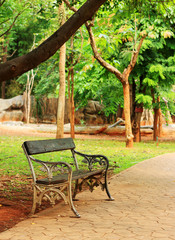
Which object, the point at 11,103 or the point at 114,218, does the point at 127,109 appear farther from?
the point at 11,103

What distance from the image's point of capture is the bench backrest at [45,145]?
18.3 ft

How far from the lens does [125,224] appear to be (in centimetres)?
490

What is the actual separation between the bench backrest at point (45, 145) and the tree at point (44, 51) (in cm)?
116

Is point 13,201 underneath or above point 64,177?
underneath

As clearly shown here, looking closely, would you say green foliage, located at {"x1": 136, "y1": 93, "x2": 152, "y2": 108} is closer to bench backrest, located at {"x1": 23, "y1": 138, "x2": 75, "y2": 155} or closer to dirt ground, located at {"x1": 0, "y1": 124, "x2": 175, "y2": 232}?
dirt ground, located at {"x1": 0, "y1": 124, "x2": 175, "y2": 232}

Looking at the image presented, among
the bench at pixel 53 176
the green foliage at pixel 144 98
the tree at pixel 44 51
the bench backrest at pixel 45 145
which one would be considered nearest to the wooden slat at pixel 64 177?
the bench at pixel 53 176

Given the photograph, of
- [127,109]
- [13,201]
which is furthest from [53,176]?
[127,109]

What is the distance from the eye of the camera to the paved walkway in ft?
14.4

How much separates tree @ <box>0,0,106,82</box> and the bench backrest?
1161 mm

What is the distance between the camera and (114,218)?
206 inches

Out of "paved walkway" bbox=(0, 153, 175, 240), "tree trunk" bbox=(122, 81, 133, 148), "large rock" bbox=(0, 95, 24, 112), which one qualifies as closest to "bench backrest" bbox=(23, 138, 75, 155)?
"paved walkway" bbox=(0, 153, 175, 240)

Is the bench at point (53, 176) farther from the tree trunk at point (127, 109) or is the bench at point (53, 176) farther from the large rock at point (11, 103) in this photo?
the large rock at point (11, 103)

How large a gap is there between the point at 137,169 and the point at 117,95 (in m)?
13.9

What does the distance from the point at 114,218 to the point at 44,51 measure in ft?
9.46
